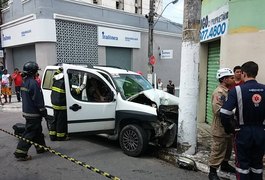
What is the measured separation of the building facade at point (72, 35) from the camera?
47.8ft

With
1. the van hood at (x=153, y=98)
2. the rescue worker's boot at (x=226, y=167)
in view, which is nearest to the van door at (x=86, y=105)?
the van hood at (x=153, y=98)

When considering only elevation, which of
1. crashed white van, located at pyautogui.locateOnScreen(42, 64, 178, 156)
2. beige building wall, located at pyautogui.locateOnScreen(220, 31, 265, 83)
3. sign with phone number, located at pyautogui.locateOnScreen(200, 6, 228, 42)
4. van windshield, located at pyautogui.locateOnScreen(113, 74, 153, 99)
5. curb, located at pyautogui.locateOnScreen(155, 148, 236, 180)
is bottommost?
curb, located at pyautogui.locateOnScreen(155, 148, 236, 180)

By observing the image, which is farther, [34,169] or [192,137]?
[192,137]

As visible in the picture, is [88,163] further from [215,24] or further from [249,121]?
[215,24]

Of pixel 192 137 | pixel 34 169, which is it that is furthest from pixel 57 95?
pixel 192 137

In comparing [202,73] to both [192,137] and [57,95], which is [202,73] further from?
[57,95]

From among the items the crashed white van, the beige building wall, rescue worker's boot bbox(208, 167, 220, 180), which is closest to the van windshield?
the crashed white van

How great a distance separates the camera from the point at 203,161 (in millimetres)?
5070

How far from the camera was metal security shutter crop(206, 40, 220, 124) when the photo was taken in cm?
786

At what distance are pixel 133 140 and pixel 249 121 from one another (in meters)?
2.79

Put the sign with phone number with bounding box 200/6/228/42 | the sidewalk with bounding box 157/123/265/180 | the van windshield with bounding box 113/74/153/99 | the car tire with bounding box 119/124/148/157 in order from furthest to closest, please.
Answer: the sign with phone number with bounding box 200/6/228/42 < the van windshield with bounding box 113/74/153/99 < the car tire with bounding box 119/124/148/157 < the sidewalk with bounding box 157/123/265/180

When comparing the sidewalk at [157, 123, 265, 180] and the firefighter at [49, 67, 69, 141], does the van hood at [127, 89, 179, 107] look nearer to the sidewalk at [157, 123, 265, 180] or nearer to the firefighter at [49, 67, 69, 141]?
the sidewalk at [157, 123, 265, 180]

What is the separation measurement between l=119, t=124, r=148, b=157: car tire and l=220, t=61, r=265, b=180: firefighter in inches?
91.3

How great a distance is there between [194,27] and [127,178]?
3.11 meters
